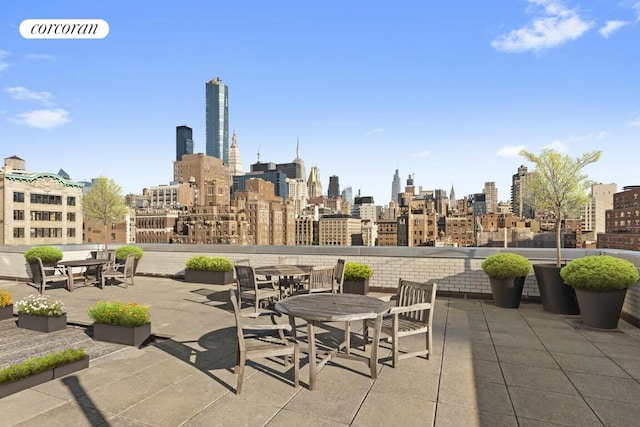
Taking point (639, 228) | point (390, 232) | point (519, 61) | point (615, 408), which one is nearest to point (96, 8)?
point (615, 408)

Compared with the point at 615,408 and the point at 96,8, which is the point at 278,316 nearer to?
the point at 615,408

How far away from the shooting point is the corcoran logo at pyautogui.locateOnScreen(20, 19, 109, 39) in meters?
8.92

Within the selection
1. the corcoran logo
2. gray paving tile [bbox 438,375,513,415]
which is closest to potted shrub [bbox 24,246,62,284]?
the corcoran logo

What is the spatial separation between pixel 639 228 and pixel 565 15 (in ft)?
244

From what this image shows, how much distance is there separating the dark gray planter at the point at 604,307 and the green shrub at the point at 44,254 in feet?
54.1

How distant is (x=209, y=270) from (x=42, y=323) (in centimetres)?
591

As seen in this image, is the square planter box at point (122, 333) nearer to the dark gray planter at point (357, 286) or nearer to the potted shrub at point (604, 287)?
the dark gray planter at point (357, 286)

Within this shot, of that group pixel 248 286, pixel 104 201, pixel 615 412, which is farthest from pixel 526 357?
pixel 104 201

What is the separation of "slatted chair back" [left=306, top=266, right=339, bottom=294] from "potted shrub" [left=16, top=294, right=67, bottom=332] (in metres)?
4.97

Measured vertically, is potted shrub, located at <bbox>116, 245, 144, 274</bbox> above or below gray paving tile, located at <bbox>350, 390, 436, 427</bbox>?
above

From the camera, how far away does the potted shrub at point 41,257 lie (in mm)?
12562

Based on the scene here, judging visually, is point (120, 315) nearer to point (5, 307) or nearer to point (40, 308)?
point (40, 308)

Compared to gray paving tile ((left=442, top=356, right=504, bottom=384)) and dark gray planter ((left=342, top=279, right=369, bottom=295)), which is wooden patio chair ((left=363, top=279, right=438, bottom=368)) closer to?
gray paving tile ((left=442, top=356, right=504, bottom=384))

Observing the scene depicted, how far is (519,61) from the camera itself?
17.7m
